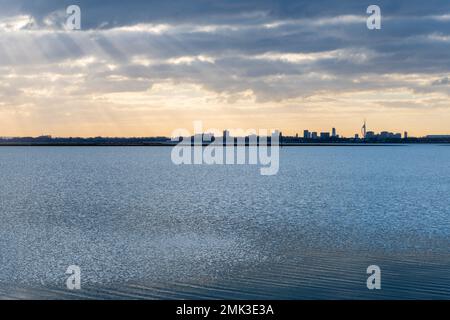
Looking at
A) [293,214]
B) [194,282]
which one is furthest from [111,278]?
[293,214]

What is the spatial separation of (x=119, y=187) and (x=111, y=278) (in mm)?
49457

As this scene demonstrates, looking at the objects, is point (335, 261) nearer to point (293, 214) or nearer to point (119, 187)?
point (293, 214)

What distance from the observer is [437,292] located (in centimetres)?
2095

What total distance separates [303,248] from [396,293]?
8.32 m

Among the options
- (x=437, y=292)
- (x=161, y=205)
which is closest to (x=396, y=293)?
(x=437, y=292)

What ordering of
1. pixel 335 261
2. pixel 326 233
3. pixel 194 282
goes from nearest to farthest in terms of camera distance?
pixel 194 282
pixel 335 261
pixel 326 233

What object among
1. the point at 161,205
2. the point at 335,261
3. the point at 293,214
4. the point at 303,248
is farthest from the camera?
the point at 161,205

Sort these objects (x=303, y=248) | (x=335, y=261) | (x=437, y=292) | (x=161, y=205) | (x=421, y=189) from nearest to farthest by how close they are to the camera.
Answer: (x=437, y=292) → (x=335, y=261) → (x=303, y=248) → (x=161, y=205) → (x=421, y=189)

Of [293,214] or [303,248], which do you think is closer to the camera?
[303,248]
